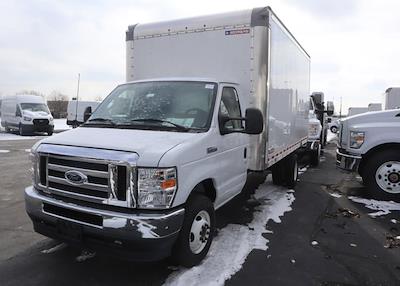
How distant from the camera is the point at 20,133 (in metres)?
25.2

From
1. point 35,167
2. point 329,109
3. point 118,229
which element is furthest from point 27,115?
point 118,229

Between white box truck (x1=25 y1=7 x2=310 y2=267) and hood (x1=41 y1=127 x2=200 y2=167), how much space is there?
0.5 inches

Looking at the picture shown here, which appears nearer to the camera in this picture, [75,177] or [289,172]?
[75,177]

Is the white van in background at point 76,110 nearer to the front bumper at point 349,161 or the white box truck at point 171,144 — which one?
the white box truck at point 171,144

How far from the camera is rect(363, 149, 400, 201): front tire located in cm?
761

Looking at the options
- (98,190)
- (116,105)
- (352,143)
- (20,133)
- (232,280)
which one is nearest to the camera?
(98,190)

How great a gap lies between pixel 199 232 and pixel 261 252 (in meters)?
0.97

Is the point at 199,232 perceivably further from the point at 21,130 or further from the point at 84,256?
the point at 21,130

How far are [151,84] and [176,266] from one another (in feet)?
8.03

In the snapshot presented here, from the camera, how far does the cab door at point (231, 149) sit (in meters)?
4.80

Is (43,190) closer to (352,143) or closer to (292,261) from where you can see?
(292,261)

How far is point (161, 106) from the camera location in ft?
15.6

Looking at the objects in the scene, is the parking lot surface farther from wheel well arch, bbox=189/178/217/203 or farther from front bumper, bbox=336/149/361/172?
front bumper, bbox=336/149/361/172

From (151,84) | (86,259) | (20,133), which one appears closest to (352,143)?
(151,84)
